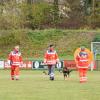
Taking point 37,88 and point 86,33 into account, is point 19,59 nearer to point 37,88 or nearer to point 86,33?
point 37,88

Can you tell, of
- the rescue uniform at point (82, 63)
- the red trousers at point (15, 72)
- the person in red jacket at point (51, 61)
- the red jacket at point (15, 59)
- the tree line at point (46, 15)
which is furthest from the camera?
the tree line at point (46, 15)

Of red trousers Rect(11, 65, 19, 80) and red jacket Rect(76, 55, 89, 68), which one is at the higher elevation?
red jacket Rect(76, 55, 89, 68)

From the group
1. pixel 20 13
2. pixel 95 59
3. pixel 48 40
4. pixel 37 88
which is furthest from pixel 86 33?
pixel 37 88

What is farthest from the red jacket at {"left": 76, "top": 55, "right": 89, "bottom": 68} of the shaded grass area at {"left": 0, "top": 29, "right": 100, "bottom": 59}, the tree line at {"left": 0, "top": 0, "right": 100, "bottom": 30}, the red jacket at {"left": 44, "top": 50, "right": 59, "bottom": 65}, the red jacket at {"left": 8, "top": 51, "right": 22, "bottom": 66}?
the tree line at {"left": 0, "top": 0, "right": 100, "bottom": 30}

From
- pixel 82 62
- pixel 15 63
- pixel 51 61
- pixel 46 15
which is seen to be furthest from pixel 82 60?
pixel 46 15

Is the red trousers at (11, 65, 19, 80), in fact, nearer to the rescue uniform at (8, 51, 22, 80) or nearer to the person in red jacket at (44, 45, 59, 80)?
the rescue uniform at (8, 51, 22, 80)

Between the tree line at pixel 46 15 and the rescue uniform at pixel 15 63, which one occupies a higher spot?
the tree line at pixel 46 15

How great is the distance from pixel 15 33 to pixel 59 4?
18366 mm

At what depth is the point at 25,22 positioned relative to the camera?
2670 inches

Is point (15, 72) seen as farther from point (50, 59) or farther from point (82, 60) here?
point (82, 60)

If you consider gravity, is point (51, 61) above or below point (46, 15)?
below

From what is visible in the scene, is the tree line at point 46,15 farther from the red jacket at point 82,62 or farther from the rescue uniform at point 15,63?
the red jacket at point 82,62

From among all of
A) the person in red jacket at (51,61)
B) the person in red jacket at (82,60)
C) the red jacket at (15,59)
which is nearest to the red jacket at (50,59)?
the person in red jacket at (51,61)

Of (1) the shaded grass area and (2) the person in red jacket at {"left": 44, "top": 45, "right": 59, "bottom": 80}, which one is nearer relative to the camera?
(2) the person in red jacket at {"left": 44, "top": 45, "right": 59, "bottom": 80}
